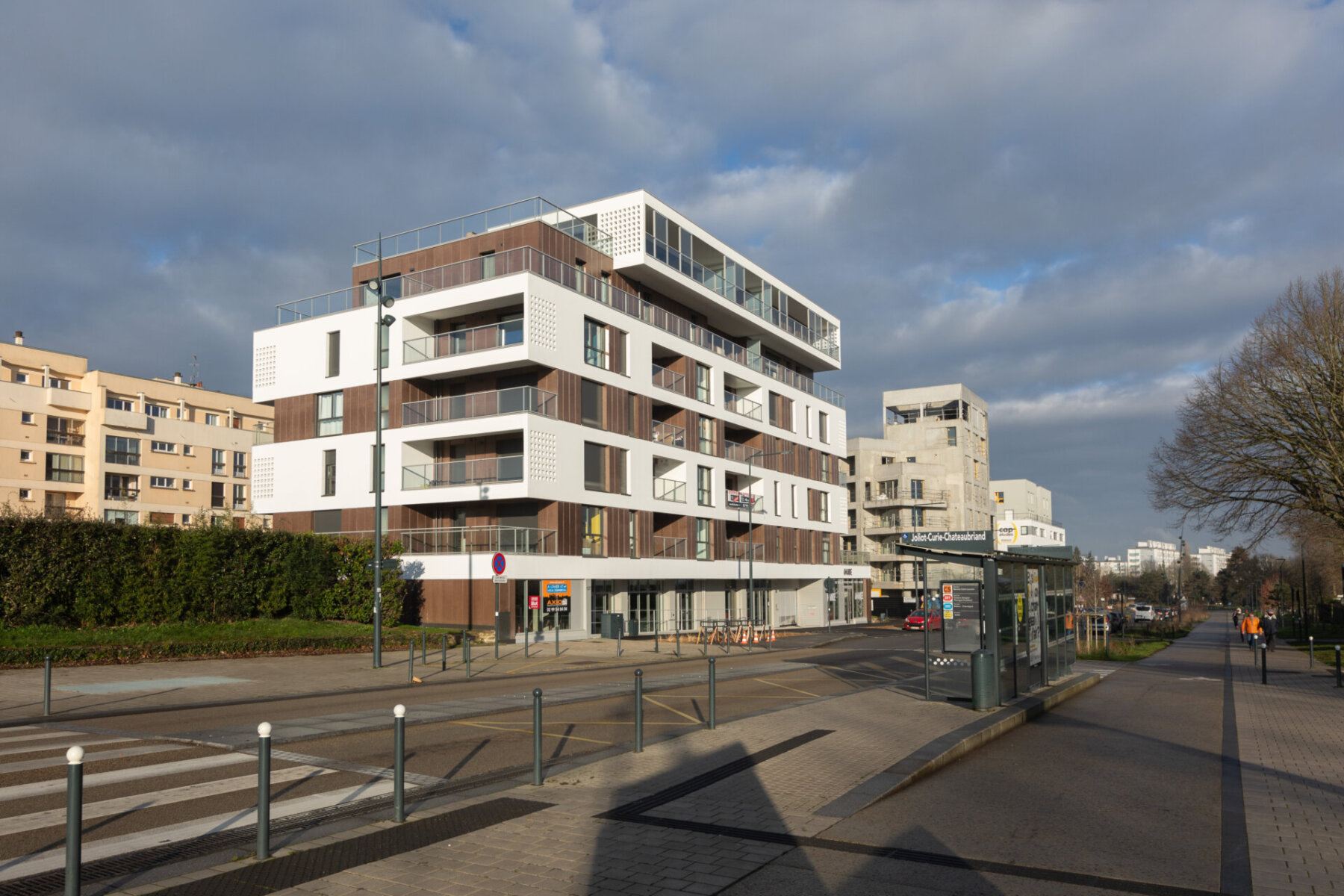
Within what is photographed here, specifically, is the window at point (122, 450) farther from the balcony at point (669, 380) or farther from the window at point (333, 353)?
the balcony at point (669, 380)

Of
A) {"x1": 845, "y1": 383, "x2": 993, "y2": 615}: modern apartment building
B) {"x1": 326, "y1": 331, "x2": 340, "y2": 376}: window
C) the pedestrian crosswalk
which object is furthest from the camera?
{"x1": 845, "y1": 383, "x2": 993, "y2": 615}: modern apartment building

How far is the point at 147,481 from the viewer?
239ft

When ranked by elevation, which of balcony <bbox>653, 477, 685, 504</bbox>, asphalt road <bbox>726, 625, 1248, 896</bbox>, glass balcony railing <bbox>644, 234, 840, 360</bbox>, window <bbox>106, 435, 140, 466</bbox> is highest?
glass balcony railing <bbox>644, 234, 840, 360</bbox>

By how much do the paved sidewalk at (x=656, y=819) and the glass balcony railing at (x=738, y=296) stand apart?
3494 cm

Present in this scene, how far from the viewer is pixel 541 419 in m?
37.1

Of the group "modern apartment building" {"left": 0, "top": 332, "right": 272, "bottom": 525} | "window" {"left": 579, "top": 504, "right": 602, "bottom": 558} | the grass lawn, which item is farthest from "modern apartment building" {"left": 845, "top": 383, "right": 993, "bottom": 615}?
the grass lawn

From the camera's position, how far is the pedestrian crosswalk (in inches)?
283

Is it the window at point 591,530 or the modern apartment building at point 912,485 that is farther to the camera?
the modern apartment building at point 912,485

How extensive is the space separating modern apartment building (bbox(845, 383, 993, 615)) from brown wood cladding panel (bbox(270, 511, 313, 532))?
53090mm

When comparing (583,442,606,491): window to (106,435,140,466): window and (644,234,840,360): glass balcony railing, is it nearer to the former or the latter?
(644,234,840,360): glass balcony railing

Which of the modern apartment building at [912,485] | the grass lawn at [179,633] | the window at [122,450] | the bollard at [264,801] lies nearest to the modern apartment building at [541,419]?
the grass lawn at [179,633]

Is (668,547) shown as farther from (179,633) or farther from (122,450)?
(122,450)

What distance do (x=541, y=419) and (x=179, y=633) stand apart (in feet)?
49.1

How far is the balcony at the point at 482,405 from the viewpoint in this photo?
37.2 m
